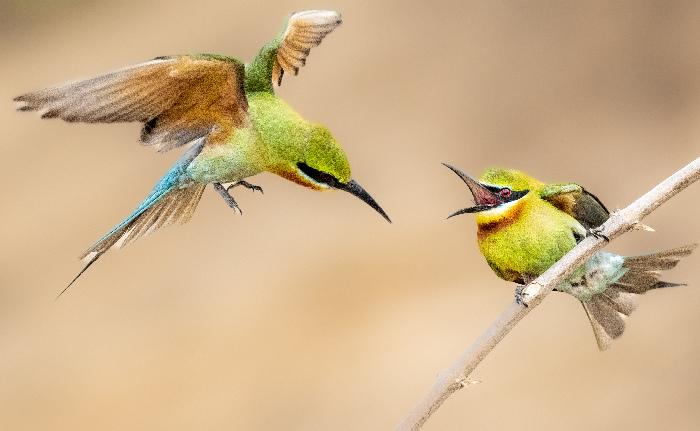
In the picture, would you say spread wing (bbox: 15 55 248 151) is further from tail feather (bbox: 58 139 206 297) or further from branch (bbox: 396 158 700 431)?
branch (bbox: 396 158 700 431)

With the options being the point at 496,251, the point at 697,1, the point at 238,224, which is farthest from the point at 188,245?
the point at 496,251

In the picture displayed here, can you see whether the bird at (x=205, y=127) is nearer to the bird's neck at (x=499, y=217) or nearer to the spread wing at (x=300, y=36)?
the spread wing at (x=300, y=36)

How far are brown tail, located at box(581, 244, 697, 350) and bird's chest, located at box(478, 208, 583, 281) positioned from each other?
0.42 ft

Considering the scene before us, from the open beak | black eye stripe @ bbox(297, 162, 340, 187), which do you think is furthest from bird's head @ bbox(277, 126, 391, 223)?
the open beak

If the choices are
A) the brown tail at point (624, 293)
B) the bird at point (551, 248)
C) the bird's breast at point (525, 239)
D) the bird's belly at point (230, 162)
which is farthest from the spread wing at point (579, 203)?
the bird's belly at point (230, 162)

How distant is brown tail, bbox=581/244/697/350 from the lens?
5.65ft

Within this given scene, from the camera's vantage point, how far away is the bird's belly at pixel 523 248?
5.55ft

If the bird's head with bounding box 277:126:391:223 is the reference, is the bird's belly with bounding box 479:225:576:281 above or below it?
below

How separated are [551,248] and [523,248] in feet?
0.15

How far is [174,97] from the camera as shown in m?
1.12

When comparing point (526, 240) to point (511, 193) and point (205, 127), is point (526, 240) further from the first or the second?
point (205, 127)

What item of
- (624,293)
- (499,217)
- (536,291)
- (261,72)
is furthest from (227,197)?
(624,293)

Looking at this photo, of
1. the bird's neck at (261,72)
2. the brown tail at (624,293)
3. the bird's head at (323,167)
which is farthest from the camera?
the brown tail at (624,293)

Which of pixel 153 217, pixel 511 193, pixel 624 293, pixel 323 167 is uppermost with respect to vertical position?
pixel 323 167
